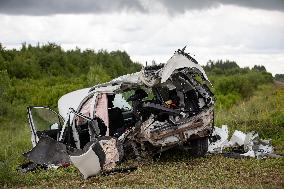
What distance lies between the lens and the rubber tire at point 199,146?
497 inches

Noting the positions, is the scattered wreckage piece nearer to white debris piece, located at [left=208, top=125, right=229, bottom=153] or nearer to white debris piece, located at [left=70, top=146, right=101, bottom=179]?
white debris piece, located at [left=208, top=125, right=229, bottom=153]

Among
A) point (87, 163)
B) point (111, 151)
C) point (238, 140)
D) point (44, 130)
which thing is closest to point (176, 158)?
point (238, 140)

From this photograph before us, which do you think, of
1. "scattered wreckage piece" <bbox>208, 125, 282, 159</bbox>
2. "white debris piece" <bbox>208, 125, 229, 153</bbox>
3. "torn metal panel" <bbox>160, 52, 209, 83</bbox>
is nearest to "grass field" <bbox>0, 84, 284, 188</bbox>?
"scattered wreckage piece" <bbox>208, 125, 282, 159</bbox>

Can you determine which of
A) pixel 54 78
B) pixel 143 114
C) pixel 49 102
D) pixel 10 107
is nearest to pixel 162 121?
pixel 143 114

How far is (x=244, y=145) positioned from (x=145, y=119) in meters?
2.73

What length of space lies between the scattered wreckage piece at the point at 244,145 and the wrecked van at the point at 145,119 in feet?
3.00

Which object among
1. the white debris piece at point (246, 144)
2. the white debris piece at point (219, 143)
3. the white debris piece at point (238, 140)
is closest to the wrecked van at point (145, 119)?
the white debris piece at point (219, 143)

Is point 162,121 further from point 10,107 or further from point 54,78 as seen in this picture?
point 54,78

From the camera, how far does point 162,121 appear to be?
477 inches

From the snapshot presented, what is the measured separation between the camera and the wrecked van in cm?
1174

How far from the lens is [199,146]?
41.4ft

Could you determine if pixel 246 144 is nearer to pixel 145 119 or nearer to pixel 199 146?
pixel 199 146

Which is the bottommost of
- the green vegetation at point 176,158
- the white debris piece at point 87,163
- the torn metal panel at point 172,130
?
the green vegetation at point 176,158

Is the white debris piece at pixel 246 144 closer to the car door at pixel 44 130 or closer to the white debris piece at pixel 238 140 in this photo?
the white debris piece at pixel 238 140
